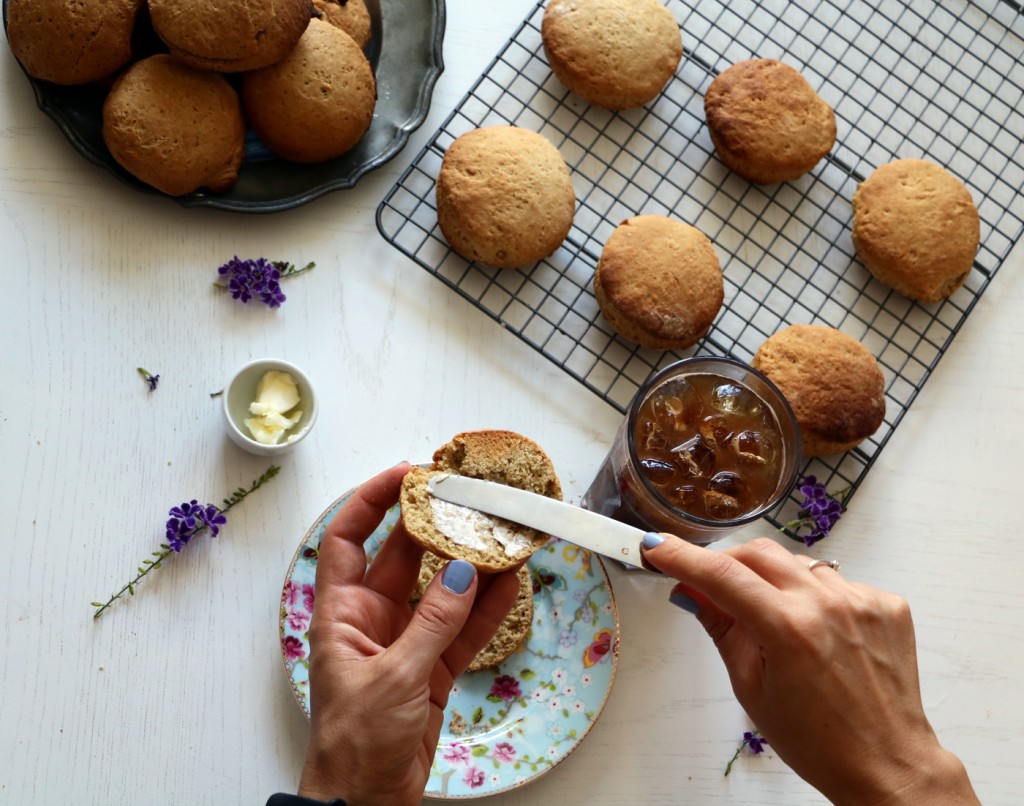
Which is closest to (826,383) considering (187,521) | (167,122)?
(187,521)

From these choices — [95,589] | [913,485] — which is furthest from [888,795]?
[95,589]

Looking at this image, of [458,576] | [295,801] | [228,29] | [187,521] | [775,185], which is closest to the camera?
[295,801]

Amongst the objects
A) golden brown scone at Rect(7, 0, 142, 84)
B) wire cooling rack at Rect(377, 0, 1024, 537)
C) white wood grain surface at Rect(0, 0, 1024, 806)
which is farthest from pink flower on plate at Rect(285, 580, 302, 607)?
golden brown scone at Rect(7, 0, 142, 84)

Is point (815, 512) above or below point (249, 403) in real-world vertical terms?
above

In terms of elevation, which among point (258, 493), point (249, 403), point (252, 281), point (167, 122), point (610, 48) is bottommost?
point (258, 493)

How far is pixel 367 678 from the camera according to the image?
1503 mm

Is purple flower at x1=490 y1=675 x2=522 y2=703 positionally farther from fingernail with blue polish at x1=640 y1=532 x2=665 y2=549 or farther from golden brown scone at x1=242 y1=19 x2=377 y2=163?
golden brown scone at x1=242 y1=19 x2=377 y2=163

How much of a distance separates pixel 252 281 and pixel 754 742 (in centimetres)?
150

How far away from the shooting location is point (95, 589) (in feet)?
6.57

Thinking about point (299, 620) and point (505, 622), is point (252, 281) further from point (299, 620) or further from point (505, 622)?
point (505, 622)

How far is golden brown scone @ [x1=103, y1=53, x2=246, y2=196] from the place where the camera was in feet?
6.43

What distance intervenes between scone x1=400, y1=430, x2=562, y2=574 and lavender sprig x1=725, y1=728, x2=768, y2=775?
74 cm

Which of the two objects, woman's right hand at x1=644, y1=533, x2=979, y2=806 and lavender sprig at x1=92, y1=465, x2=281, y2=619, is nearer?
woman's right hand at x1=644, y1=533, x2=979, y2=806

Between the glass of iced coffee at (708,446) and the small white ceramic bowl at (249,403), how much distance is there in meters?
0.67
